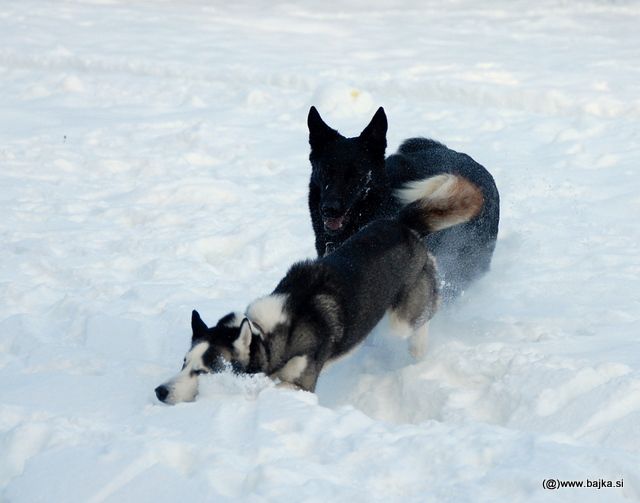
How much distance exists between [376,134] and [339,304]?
1633 millimetres

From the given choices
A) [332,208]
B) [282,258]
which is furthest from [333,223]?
[282,258]

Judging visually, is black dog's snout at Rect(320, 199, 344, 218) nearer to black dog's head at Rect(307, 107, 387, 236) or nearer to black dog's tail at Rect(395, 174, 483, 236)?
black dog's head at Rect(307, 107, 387, 236)

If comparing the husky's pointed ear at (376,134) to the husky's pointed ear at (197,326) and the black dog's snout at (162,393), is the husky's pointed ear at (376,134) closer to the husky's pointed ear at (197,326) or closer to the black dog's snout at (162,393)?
the husky's pointed ear at (197,326)

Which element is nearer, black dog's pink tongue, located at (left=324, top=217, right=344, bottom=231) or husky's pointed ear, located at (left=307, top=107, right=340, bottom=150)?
black dog's pink tongue, located at (left=324, top=217, right=344, bottom=231)

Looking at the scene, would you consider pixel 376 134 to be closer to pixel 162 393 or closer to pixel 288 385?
pixel 288 385

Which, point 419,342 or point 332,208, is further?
point 332,208

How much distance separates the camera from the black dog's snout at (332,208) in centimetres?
571

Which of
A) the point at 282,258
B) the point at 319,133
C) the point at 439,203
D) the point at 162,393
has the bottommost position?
the point at 282,258

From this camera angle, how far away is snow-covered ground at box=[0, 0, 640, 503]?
3473 mm

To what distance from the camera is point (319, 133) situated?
19.8ft

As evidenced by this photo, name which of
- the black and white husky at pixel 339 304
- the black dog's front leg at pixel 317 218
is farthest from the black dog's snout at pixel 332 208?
the black and white husky at pixel 339 304

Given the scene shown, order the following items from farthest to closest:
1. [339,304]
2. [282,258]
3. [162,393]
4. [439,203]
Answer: [282,258] → [439,203] → [339,304] → [162,393]

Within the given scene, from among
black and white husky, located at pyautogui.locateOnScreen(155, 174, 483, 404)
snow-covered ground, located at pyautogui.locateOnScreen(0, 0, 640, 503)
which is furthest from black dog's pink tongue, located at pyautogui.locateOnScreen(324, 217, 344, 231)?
snow-covered ground, located at pyautogui.locateOnScreen(0, 0, 640, 503)

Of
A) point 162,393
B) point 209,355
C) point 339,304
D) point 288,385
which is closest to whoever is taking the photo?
point 162,393
